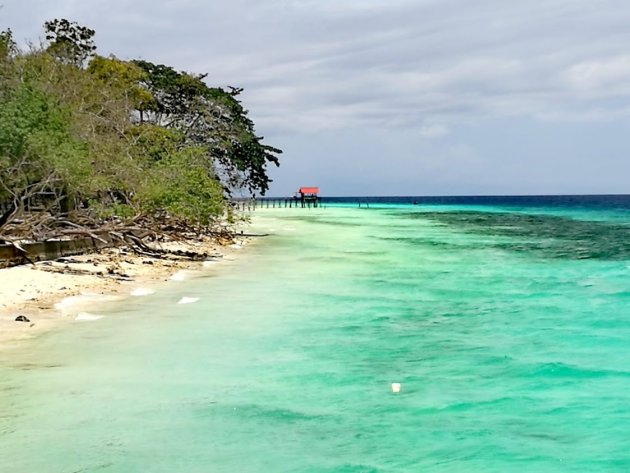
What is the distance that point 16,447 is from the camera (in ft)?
22.5

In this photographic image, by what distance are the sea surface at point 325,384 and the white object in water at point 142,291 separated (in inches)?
9.4

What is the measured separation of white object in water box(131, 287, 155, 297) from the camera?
53.0 feet

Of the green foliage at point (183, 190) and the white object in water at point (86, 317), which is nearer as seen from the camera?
the white object in water at point (86, 317)

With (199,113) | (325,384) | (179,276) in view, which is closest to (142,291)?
(179,276)

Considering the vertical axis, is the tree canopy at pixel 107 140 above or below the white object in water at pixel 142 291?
above

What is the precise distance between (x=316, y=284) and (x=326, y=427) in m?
11.8

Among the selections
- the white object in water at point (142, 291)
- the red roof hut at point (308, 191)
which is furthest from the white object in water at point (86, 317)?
the red roof hut at point (308, 191)

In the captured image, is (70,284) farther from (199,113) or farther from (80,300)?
(199,113)

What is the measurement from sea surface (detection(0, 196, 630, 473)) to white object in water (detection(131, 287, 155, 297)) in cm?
24

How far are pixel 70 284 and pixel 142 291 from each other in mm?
1557

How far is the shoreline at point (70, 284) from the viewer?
12.2 m

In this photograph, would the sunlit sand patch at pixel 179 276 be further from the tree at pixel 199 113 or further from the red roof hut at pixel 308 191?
the red roof hut at pixel 308 191

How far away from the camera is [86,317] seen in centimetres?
1299

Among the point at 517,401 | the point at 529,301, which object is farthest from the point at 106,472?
the point at 529,301
